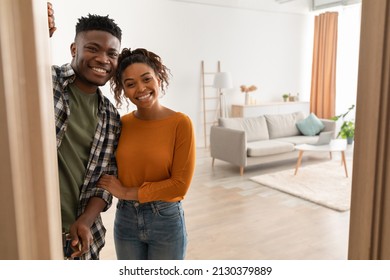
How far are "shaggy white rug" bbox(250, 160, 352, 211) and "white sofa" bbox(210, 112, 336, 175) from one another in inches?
13.9

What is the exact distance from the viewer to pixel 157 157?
Result: 1224 mm

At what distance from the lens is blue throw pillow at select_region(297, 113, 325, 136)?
6234mm

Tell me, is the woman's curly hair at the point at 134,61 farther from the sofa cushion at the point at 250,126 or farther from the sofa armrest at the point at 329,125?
the sofa armrest at the point at 329,125

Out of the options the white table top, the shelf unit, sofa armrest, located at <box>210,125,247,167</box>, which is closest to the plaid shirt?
sofa armrest, located at <box>210,125,247,167</box>

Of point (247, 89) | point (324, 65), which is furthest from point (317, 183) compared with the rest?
point (324, 65)

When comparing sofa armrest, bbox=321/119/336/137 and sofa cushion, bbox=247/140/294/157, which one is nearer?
sofa cushion, bbox=247/140/294/157

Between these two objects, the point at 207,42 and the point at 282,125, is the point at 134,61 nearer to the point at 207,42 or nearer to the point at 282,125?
the point at 282,125

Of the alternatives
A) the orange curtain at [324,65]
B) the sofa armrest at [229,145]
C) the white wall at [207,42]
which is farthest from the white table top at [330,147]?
the orange curtain at [324,65]

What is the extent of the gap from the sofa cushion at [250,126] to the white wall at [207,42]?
1.57 m

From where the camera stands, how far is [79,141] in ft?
3.57

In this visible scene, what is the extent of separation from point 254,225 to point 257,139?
8.70 ft

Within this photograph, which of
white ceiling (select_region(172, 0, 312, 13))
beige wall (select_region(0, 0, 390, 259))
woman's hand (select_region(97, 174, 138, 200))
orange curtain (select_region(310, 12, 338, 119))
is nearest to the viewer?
beige wall (select_region(0, 0, 390, 259))

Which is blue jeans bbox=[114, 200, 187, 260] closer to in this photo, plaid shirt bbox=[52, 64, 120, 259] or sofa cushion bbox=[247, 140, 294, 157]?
plaid shirt bbox=[52, 64, 120, 259]
